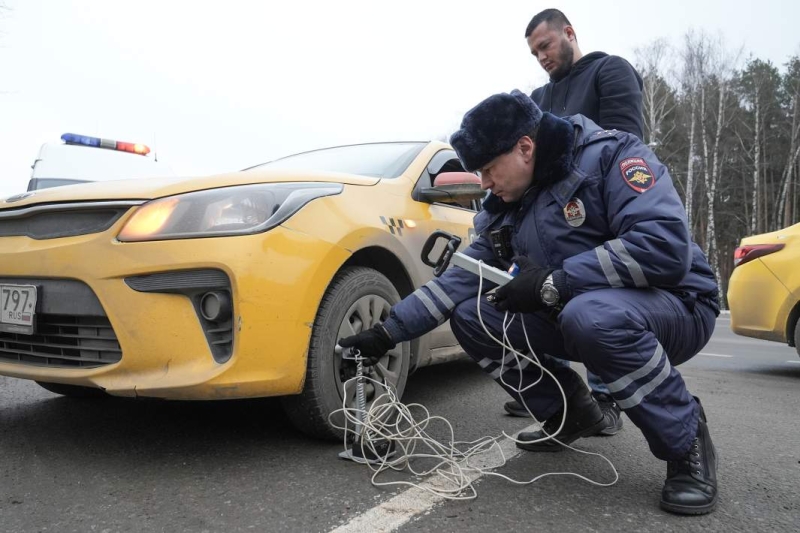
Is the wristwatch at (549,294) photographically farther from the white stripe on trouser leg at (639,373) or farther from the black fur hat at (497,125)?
the black fur hat at (497,125)

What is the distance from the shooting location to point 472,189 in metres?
2.69

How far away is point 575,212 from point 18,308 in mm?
1892

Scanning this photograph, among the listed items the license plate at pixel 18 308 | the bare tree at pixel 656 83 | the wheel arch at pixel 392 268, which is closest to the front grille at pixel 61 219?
the license plate at pixel 18 308

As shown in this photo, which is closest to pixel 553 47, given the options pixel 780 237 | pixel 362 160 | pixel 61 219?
pixel 362 160

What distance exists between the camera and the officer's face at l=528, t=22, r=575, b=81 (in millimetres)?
2967

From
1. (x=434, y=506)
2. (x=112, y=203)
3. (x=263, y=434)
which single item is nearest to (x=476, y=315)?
(x=434, y=506)

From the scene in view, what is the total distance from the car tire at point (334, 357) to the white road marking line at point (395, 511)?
1.44 feet

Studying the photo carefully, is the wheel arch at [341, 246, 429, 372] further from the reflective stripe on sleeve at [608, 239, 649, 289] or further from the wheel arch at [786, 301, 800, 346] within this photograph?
the wheel arch at [786, 301, 800, 346]

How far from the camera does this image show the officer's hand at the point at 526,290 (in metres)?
1.83

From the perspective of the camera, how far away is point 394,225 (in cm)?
252

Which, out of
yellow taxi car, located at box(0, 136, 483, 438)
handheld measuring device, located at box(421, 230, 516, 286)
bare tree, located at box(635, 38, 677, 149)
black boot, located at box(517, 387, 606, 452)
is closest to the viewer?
yellow taxi car, located at box(0, 136, 483, 438)

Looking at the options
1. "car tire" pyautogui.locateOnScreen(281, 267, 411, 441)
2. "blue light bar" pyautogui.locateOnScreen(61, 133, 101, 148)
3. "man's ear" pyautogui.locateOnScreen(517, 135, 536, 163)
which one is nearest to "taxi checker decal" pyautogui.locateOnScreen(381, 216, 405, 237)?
"car tire" pyautogui.locateOnScreen(281, 267, 411, 441)

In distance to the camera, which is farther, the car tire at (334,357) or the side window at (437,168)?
the side window at (437,168)

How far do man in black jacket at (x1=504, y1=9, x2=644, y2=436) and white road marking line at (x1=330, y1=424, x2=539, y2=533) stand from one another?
1.12 m
